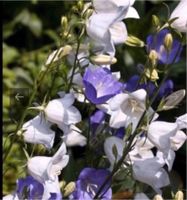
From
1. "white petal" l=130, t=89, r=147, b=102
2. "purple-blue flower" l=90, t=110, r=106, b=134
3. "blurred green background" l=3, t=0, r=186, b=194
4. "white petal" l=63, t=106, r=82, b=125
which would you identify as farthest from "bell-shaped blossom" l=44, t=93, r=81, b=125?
"blurred green background" l=3, t=0, r=186, b=194

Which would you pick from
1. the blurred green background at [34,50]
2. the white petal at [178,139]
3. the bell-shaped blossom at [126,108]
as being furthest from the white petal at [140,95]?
the blurred green background at [34,50]

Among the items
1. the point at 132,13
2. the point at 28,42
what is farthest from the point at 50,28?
the point at 132,13

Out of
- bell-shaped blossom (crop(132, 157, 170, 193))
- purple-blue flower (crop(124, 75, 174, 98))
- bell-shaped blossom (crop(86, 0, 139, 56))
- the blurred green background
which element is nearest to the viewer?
bell-shaped blossom (crop(86, 0, 139, 56))

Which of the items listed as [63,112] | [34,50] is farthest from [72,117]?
[34,50]

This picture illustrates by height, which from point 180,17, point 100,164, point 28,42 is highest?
point 180,17

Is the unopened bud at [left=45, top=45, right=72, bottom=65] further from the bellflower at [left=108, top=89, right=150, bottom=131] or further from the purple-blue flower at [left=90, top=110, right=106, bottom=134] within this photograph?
the purple-blue flower at [left=90, top=110, right=106, bottom=134]

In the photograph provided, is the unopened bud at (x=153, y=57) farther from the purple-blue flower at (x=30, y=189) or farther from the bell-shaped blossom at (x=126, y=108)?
the purple-blue flower at (x=30, y=189)

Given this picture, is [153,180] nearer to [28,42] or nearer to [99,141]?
[99,141]
